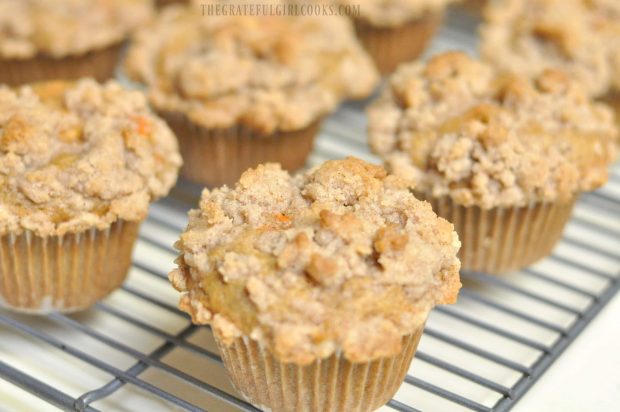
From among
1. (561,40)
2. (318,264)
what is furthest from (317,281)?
(561,40)

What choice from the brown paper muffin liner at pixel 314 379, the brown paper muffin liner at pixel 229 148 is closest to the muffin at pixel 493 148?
the brown paper muffin liner at pixel 229 148

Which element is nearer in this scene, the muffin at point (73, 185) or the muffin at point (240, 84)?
the muffin at point (73, 185)

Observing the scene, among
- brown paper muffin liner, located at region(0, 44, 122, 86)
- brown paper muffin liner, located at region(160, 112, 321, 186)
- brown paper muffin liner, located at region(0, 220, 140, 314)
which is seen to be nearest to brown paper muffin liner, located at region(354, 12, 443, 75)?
brown paper muffin liner, located at region(160, 112, 321, 186)

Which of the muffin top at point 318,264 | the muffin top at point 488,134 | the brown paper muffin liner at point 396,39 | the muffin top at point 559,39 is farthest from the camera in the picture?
the brown paper muffin liner at point 396,39

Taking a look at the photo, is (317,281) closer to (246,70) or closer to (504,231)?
(504,231)

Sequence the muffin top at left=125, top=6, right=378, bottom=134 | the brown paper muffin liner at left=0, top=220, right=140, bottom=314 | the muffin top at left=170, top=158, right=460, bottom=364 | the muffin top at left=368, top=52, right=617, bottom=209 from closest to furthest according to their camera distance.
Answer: the muffin top at left=170, top=158, right=460, bottom=364 < the brown paper muffin liner at left=0, top=220, right=140, bottom=314 < the muffin top at left=368, top=52, right=617, bottom=209 < the muffin top at left=125, top=6, right=378, bottom=134

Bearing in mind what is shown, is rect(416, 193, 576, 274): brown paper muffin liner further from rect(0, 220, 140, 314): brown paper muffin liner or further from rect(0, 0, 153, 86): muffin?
rect(0, 0, 153, 86): muffin

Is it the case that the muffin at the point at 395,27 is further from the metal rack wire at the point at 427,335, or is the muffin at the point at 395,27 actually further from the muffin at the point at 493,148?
the metal rack wire at the point at 427,335
